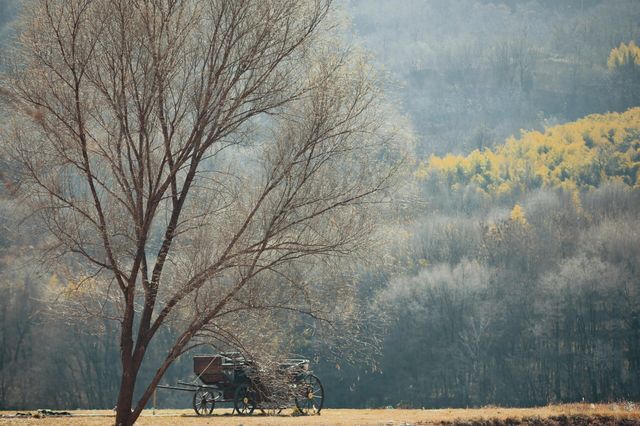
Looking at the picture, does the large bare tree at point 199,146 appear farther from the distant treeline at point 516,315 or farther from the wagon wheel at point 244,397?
the distant treeline at point 516,315

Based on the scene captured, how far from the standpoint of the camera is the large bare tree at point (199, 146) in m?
14.2

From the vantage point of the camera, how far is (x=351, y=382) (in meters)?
60.1

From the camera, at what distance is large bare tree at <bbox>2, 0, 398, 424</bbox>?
46.6 ft

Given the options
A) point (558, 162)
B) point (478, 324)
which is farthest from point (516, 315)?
point (558, 162)

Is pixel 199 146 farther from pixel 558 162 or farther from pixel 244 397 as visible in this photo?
pixel 558 162

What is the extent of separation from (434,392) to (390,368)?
13.1ft

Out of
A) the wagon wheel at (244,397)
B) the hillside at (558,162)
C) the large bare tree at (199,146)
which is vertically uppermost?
the hillside at (558,162)

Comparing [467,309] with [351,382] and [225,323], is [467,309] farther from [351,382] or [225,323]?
[225,323]

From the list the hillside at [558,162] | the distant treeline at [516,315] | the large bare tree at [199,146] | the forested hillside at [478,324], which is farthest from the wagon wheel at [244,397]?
the hillside at [558,162]

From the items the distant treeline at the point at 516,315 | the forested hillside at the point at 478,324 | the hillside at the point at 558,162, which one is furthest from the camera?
the hillside at the point at 558,162

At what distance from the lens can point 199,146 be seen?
599 inches

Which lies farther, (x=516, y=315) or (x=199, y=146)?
(x=516, y=315)

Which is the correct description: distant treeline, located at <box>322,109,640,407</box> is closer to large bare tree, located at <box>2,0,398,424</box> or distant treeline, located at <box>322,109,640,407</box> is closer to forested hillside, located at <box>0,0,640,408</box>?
forested hillside, located at <box>0,0,640,408</box>

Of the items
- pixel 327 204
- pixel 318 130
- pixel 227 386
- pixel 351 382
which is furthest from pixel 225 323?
pixel 351 382
